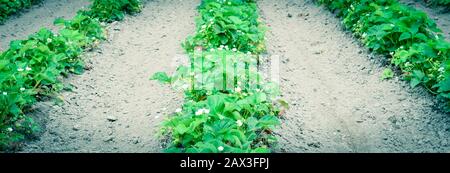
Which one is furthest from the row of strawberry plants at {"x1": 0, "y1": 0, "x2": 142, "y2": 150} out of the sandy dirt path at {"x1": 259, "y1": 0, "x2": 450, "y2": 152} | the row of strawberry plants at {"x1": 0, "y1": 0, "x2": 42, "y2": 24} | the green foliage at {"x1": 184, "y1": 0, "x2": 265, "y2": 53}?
the row of strawberry plants at {"x1": 0, "y1": 0, "x2": 42, "y2": 24}

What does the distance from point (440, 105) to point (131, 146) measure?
406 centimetres

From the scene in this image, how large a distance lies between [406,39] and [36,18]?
9092 millimetres

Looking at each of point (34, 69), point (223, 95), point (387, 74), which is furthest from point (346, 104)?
point (34, 69)

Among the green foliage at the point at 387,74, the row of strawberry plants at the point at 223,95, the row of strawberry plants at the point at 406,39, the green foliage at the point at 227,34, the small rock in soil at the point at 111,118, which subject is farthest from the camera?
the green foliage at the point at 227,34

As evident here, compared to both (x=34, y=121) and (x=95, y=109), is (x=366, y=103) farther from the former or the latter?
(x=34, y=121)

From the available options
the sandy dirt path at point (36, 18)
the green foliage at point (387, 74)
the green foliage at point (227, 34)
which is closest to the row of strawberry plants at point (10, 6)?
the sandy dirt path at point (36, 18)

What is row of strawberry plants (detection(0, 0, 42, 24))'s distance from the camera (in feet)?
34.1

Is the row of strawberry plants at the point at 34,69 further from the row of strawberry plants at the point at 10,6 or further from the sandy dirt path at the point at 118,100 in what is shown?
the row of strawberry plants at the point at 10,6

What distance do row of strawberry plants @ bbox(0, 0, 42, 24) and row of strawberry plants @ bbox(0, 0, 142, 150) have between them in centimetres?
351

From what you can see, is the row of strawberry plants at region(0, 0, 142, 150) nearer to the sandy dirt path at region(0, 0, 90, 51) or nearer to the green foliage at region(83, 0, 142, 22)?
the green foliage at region(83, 0, 142, 22)

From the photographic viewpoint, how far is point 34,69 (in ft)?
19.1

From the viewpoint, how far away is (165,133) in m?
4.75

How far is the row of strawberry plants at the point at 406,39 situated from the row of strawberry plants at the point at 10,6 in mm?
8604

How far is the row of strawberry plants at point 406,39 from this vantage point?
5.57 m
